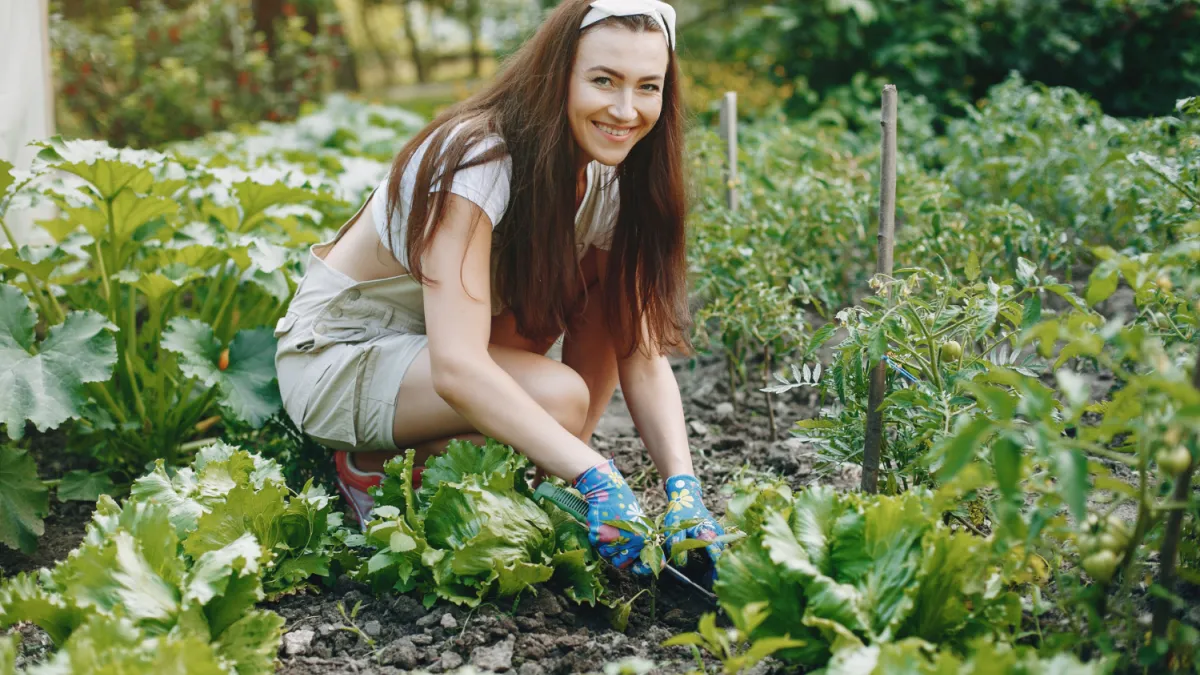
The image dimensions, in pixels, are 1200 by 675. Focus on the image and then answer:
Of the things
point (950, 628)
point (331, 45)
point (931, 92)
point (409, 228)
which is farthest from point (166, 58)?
point (950, 628)

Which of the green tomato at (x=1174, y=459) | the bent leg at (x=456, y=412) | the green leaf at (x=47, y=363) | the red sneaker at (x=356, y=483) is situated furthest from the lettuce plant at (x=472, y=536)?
the green tomato at (x=1174, y=459)

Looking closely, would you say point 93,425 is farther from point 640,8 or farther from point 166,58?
point 166,58

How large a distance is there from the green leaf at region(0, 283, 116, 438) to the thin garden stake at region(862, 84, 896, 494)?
5.04ft

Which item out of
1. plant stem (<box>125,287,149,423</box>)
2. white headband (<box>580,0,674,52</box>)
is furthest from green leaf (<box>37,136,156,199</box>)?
white headband (<box>580,0,674,52</box>)

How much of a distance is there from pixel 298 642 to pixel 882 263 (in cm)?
123

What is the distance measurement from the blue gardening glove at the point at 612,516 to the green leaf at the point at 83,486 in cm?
128

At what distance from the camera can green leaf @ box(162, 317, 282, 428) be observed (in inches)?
92.7

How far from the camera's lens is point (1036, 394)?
4.28 ft

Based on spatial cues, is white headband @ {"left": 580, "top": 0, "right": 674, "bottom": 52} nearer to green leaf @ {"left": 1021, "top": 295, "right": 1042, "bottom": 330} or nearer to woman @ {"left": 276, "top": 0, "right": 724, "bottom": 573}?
woman @ {"left": 276, "top": 0, "right": 724, "bottom": 573}

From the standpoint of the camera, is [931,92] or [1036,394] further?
[931,92]

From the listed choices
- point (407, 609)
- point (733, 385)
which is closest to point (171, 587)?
point (407, 609)

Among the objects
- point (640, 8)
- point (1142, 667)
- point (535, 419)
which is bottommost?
point (1142, 667)

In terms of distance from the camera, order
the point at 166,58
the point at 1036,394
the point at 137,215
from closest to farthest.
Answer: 1. the point at 1036,394
2. the point at 137,215
3. the point at 166,58

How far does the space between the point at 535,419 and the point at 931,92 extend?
428cm
